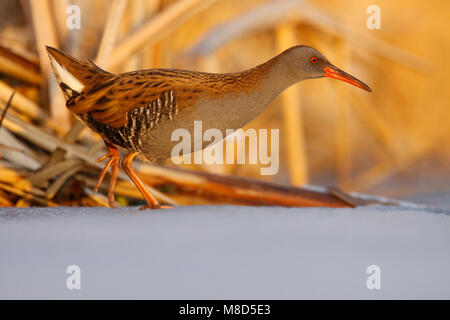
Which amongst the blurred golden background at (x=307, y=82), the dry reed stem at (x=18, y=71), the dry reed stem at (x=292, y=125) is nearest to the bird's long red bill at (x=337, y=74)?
the blurred golden background at (x=307, y=82)

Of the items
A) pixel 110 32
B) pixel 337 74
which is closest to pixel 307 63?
pixel 337 74

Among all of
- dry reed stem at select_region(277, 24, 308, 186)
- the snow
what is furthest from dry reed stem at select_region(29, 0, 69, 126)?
dry reed stem at select_region(277, 24, 308, 186)

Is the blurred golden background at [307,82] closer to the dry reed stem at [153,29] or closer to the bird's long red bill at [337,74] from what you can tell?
the dry reed stem at [153,29]

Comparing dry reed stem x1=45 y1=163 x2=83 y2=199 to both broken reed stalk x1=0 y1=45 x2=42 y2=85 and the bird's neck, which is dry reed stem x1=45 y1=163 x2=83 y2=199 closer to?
broken reed stalk x1=0 y1=45 x2=42 y2=85

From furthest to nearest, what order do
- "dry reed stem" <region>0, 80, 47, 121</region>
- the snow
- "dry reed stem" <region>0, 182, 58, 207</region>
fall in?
"dry reed stem" <region>0, 80, 47, 121</region> < "dry reed stem" <region>0, 182, 58, 207</region> < the snow

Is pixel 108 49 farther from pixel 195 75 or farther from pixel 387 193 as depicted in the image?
pixel 387 193

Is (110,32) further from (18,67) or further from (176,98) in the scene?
(176,98)

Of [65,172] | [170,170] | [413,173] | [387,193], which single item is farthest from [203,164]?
[413,173]
